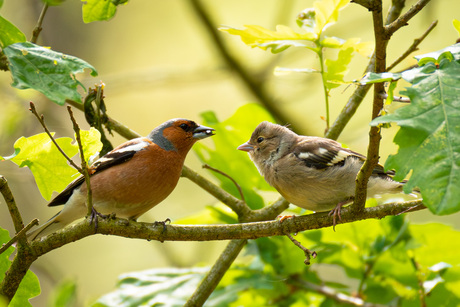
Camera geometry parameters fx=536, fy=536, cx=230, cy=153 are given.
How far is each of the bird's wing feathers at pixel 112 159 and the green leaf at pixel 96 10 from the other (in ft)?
4.85

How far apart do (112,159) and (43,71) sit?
2182 millimetres

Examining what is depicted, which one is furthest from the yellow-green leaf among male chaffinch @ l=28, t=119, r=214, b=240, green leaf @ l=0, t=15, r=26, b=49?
male chaffinch @ l=28, t=119, r=214, b=240

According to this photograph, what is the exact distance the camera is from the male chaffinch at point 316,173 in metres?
4.10

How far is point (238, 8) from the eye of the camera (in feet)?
36.4

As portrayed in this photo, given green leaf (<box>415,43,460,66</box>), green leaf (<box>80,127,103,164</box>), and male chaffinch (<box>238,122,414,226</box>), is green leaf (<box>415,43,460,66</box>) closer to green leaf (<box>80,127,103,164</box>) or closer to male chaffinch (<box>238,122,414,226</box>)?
green leaf (<box>80,127,103,164</box>)

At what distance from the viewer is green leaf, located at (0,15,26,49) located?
244 centimetres

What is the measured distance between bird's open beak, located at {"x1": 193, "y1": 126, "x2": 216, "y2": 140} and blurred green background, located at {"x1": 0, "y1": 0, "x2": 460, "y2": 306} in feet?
7.05

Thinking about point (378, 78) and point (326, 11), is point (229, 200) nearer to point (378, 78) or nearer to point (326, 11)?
point (326, 11)

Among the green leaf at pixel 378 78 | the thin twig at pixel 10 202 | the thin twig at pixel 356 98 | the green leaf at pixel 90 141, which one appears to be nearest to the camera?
the green leaf at pixel 378 78

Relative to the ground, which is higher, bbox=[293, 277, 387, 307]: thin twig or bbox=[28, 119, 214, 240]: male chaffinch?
bbox=[28, 119, 214, 240]: male chaffinch

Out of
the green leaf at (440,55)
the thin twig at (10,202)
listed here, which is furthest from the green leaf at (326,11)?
the thin twig at (10,202)

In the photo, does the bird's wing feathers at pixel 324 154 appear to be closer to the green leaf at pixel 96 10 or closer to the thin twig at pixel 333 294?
the thin twig at pixel 333 294

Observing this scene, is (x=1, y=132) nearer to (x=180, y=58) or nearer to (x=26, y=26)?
(x=26, y=26)

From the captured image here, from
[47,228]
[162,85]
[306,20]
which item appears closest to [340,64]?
[306,20]
